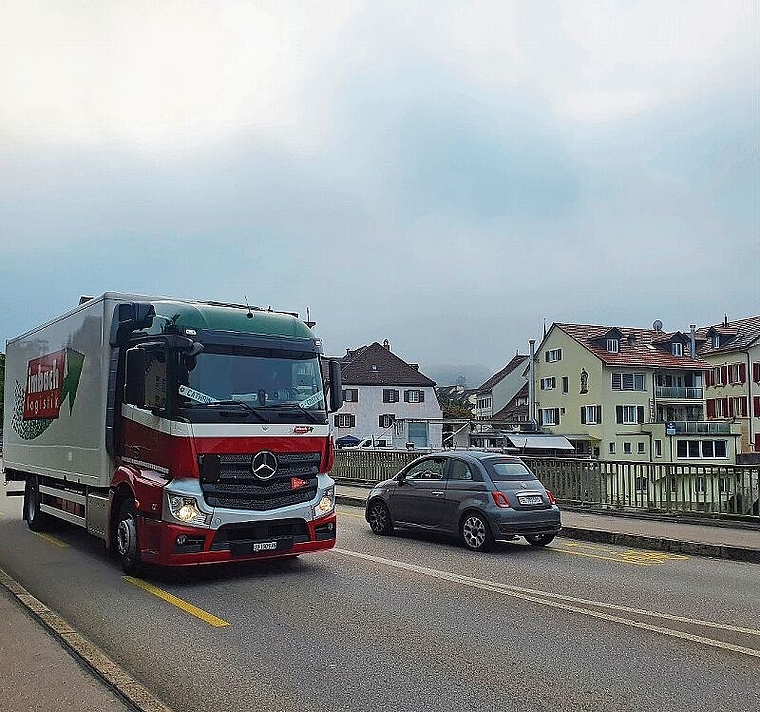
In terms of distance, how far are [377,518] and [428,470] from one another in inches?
59.0

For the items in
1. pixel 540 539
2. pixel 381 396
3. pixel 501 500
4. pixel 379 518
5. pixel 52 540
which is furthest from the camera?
pixel 381 396

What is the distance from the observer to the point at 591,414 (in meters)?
69.2

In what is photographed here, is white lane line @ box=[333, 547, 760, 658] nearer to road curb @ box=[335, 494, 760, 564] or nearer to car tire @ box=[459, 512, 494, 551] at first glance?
car tire @ box=[459, 512, 494, 551]

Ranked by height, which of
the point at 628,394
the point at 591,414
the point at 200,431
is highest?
the point at 628,394

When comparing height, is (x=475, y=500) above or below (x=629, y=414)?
below

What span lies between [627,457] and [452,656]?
6524 centimetres

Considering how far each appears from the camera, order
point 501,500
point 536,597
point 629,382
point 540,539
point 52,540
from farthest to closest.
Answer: point 629,382
point 52,540
point 540,539
point 501,500
point 536,597

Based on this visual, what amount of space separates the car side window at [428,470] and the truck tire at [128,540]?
527 centimetres

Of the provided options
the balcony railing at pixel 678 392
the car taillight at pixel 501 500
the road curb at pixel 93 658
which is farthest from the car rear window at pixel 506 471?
the balcony railing at pixel 678 392

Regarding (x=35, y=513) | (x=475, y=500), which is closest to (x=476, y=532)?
(x=475, y=500)

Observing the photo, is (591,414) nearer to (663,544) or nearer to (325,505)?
(663,544)

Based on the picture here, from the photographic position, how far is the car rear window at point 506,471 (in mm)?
13255

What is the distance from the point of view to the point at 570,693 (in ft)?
18.9

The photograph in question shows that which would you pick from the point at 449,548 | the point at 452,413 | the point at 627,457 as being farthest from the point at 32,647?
the point at 452,413
